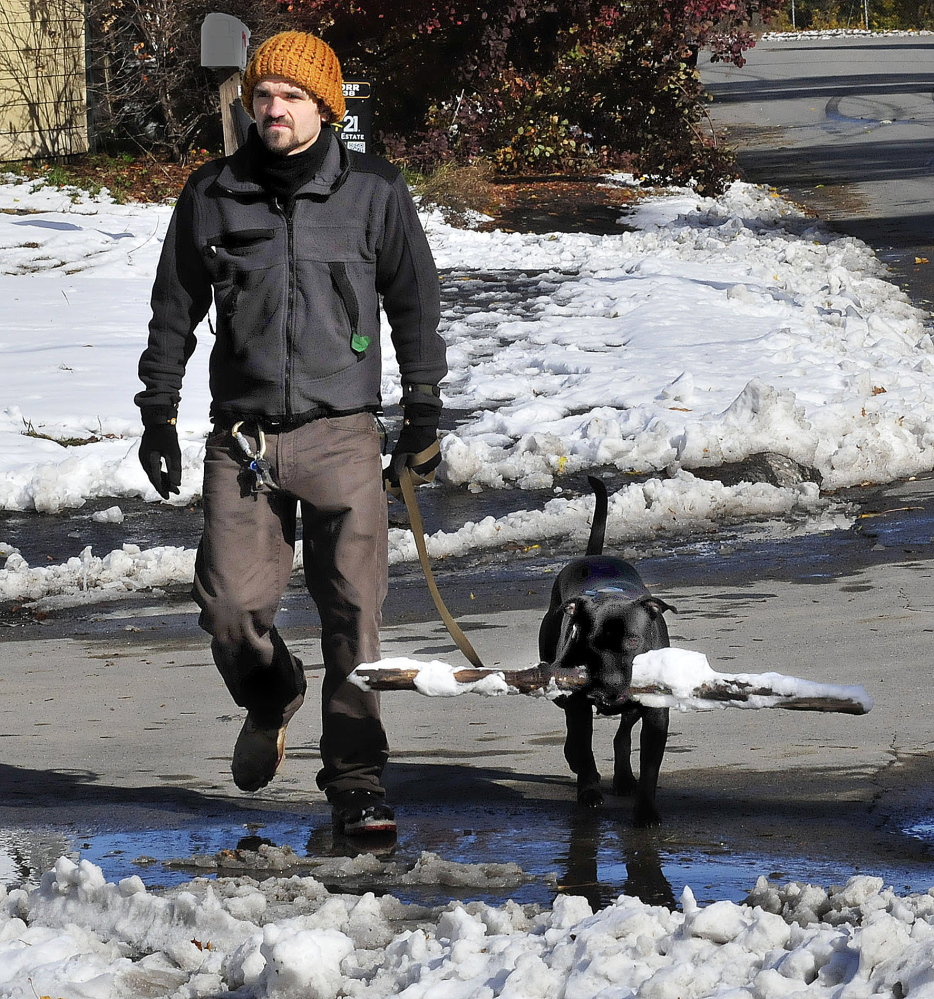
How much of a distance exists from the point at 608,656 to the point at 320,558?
84 cm

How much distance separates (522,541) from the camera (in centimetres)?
777

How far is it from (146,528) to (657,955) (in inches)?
224

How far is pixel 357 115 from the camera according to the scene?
491 inches

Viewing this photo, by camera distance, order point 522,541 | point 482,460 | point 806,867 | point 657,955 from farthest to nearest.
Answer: point 482,460
point 522,541
point 806,867
point 657,955

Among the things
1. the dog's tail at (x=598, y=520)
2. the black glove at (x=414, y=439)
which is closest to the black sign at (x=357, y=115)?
the dog's tail at (x=598, y=520)

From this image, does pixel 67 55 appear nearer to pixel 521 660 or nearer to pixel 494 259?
pixel 494 259

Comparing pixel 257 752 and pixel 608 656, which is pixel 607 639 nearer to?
pixel 608 656

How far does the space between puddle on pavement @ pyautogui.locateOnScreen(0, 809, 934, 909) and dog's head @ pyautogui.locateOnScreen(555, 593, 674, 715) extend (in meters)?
0.38

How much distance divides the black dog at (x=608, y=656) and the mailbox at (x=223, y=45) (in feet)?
25.6

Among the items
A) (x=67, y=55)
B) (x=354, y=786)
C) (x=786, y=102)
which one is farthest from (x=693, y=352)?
(x=786, y=102)

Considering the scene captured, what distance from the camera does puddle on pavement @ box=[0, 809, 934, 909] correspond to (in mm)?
3701

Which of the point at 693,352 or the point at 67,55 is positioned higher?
the point at 67,55

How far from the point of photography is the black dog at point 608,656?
408cm

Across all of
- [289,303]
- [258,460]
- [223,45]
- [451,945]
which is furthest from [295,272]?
[223,45]
